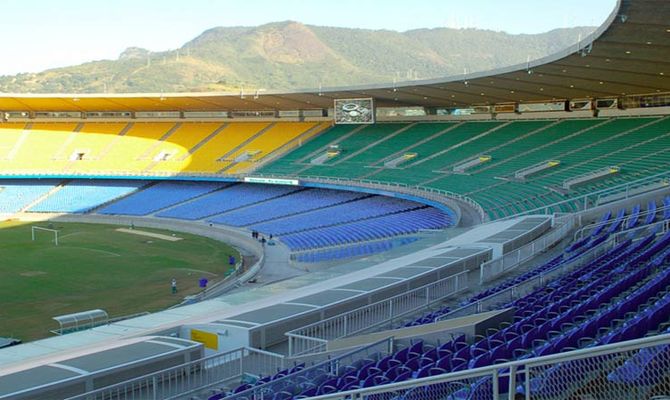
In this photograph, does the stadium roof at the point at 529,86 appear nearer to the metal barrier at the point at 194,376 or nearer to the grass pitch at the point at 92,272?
the metal barrier at the point at 194,376

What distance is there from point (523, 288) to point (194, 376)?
21.2 feet

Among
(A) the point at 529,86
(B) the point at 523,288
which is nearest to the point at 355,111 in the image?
(A) the point at 529,86

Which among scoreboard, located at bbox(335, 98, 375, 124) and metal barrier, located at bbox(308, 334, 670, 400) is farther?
scoreboard, located at bbox(335, 98, 375, 124)

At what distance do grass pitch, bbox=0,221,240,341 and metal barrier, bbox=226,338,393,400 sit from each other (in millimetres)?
12456

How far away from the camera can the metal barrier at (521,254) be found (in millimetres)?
15570

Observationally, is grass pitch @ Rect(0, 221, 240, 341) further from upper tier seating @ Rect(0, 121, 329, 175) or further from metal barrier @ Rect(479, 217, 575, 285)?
metal barrier @ Rect(479, 217, 575, 285)

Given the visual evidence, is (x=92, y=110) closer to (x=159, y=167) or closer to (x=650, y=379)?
(x=159, y=167)

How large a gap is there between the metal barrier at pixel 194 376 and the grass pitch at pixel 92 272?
35.9 ft

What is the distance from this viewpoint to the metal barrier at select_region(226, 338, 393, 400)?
8.45 metres

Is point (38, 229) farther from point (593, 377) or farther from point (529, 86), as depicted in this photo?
point (593, 377)

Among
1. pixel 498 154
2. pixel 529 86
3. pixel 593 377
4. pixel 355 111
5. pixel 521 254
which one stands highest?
pixel 529 86

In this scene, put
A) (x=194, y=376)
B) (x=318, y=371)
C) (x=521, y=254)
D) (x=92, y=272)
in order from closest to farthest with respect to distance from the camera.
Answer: (x=318, y=371)
(x=194, y=376)
(x=521, y=254)
(x=92, y=272)

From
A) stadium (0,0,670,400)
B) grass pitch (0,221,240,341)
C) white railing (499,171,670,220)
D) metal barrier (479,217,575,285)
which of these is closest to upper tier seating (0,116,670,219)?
stadium (0,0,670,400)

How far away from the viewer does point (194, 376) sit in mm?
9883
